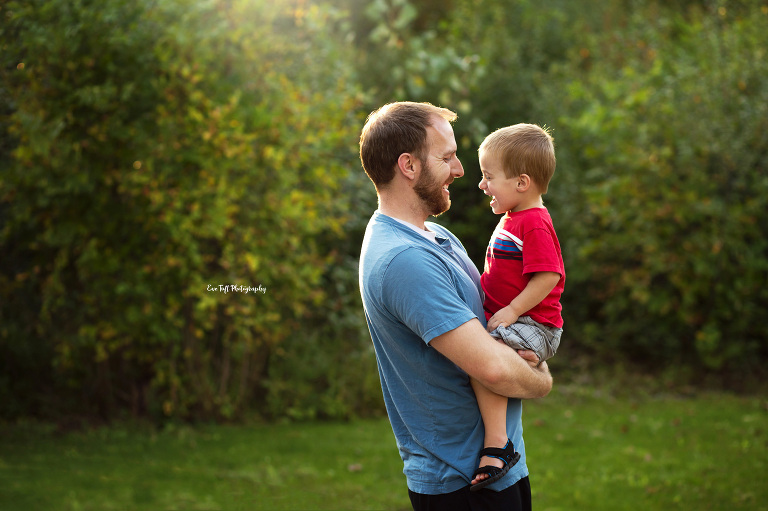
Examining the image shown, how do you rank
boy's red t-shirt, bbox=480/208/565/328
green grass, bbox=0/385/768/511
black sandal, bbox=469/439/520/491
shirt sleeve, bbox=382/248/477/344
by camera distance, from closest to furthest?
shirt sleeve, bbox=382/248/477/344, black sandal, bbox=469/439/520/491, boy's red t-shirt, bbox=480/208/565/328, green grass, bbox=0/385/768/511

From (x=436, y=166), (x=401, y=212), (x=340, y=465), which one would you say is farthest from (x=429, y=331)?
(x=340, y=465)

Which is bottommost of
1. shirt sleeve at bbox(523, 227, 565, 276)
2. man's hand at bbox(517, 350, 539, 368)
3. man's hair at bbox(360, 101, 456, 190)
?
man's hand at bbox(517, 350, 539, 368)

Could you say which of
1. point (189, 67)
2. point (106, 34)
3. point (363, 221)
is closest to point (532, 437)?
point (363, 221)

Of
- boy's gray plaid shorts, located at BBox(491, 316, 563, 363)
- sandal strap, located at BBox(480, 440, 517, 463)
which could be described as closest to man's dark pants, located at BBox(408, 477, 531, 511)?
sandal strap, located at BBox(480, 440, 517, 463)

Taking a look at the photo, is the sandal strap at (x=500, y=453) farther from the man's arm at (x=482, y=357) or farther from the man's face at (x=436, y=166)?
the man's face at (x=436, y=166)

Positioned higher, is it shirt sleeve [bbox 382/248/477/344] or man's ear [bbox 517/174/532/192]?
man's ear [bbox 517/174/532/192]

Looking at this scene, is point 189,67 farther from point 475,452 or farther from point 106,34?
point 475,452

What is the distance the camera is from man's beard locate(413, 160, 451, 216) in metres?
2.22

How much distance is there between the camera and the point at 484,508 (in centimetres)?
212

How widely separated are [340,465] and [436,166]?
11.7 ft

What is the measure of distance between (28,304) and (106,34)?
2.22 meters

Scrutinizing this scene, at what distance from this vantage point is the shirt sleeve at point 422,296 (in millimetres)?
1943

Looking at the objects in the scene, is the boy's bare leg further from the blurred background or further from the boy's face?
the blurred background

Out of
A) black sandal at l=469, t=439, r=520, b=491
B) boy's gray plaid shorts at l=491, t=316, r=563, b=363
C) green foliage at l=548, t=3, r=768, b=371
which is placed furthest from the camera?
green foliage at l=548, t=3, r=768, b=371
